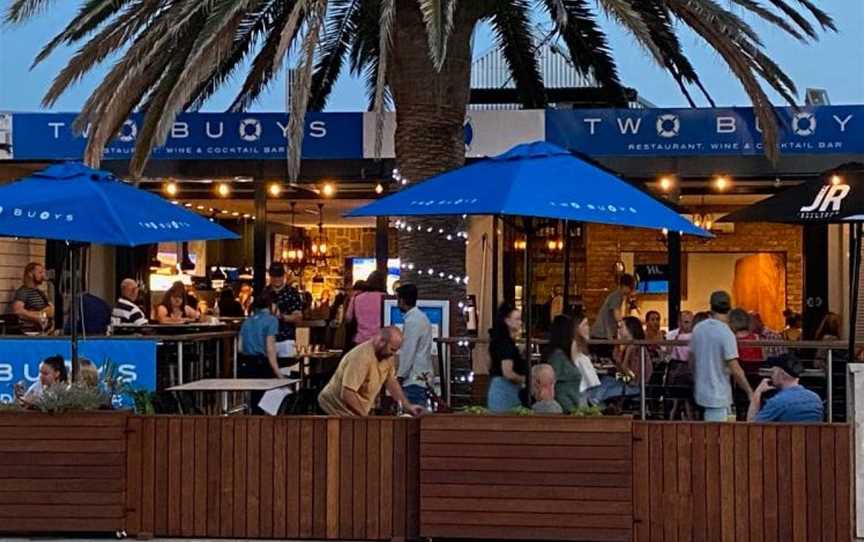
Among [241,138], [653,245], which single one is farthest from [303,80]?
[653,245]

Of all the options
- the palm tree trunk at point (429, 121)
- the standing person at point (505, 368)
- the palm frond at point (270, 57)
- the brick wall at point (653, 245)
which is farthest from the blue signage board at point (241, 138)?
the brick wall at point (653, 245)

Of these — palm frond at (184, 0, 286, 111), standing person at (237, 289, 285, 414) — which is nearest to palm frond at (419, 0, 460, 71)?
palm frond at (184, 0, 286, 111)

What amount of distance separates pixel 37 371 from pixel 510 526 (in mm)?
5796

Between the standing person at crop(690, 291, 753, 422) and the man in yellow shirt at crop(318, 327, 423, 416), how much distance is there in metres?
2.37

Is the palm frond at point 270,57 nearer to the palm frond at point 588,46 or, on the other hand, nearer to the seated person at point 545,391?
the palm frond at point 588,46

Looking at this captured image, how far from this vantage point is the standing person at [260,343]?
12.0 m

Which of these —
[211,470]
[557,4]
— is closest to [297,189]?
[557,4]

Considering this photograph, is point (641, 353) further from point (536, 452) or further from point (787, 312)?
point (787, 312)

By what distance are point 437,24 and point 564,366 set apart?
2.91m

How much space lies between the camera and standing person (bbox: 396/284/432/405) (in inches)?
420

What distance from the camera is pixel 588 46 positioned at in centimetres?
1483

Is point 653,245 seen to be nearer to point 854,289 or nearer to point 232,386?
point 854,289

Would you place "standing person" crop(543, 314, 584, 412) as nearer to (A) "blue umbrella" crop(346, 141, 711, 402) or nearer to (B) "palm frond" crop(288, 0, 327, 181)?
(A) "blue umbrella" crop(346, 141, 711, 402)

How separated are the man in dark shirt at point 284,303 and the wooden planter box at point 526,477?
5.69 meters
